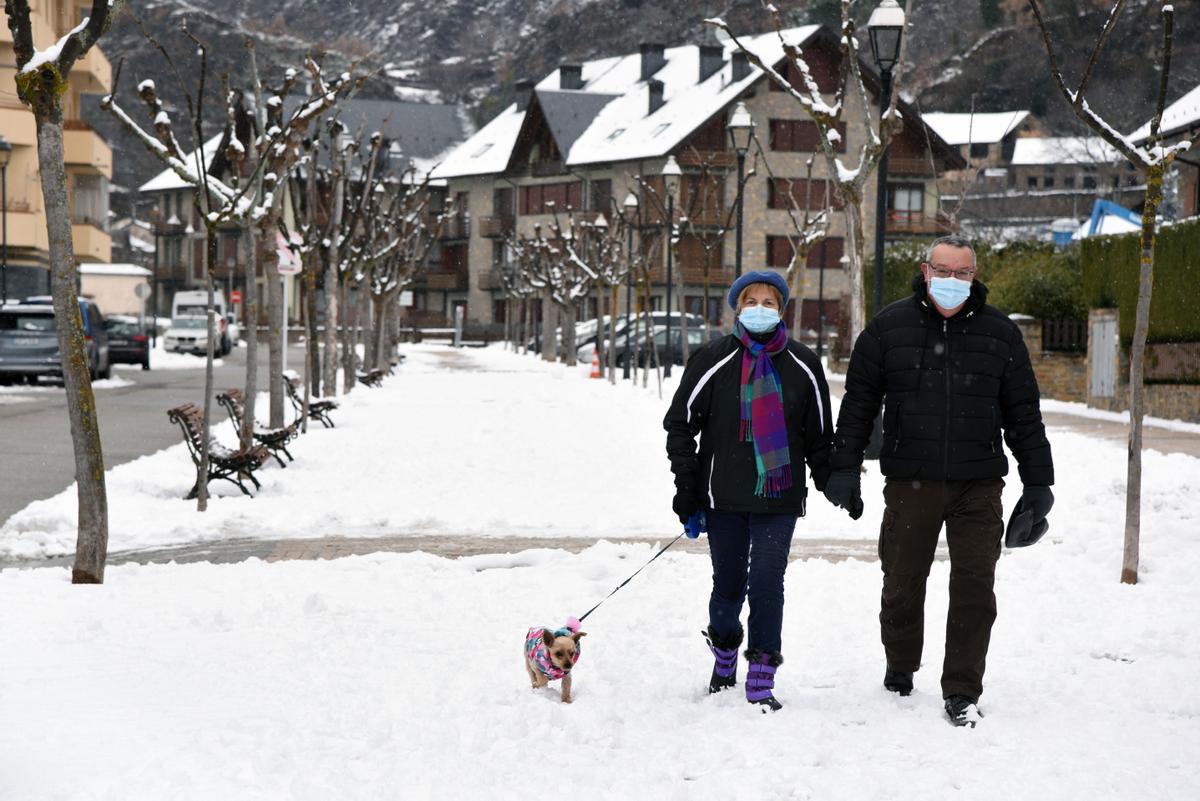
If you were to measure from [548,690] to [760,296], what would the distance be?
1.74m

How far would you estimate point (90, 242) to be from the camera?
4975 centimetres

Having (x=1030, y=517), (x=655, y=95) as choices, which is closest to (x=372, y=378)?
(x=1030, y=517)

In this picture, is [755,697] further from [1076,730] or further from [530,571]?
Answer: [530,571]

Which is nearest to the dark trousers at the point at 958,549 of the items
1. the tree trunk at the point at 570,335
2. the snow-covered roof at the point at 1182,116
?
the snow-covered roof at the point at 1182,116

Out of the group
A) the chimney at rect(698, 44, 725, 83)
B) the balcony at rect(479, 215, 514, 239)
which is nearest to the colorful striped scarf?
the chimney at rect(698, 44, 725, 83)

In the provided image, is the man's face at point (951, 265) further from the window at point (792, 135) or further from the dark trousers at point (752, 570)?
the window at point (792, 135)

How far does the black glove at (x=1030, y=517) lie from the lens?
19.1ft

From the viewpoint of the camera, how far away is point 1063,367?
2714 cm

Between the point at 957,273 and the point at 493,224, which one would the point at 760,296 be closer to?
the point at 957,273

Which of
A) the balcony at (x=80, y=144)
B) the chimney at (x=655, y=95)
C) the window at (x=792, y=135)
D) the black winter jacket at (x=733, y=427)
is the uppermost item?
the chimney at (x=655, y=95)

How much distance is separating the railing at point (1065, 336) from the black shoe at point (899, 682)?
71.1ft

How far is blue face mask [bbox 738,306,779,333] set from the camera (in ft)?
19.1

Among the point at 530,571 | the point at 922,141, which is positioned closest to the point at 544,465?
the point at 530,571

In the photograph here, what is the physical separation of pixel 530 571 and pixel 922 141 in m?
62.7
